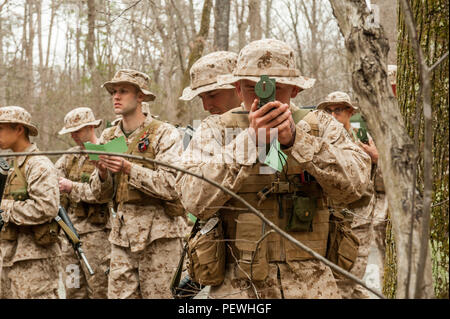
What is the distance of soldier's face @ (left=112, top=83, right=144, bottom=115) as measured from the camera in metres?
5.49

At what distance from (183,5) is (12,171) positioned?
14376 millimetres

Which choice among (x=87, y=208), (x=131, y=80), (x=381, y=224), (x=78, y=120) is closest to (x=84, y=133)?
(x=78, y=120)

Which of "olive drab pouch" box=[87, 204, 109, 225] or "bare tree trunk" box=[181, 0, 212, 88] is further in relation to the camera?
"bare tree trunk" box=[181, 0, 212, 88]

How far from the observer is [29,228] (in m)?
5.29

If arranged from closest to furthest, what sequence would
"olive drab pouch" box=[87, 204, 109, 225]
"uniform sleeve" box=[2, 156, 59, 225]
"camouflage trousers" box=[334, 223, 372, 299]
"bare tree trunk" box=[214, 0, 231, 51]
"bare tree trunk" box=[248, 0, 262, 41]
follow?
1. "uniform sleeve" box=[2, 156, 59, 225]
2. "camouflage trousers" box=[334, 223, 372, 299]
3. "olive drab pouch" box=[87, 204, 109, 225]
4. "bare tree trunk" box=[214, 0, 231, 51]
5. "bare tree trunk" box=[248, 0, 262, 41]

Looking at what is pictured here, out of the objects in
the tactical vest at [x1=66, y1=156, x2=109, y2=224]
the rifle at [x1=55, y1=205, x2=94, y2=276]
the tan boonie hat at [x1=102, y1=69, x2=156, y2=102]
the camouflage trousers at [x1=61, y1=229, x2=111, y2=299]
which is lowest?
the camouflage trousers at [x1=61, y1=229, x2=111, y2=299]

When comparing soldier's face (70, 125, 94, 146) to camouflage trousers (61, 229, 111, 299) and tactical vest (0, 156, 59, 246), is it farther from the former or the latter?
tactical vest (0, 156, 59, 246)

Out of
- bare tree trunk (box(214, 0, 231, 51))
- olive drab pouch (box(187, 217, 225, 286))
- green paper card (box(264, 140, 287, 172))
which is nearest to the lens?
green paper card (box(264, 140, 287, 172))

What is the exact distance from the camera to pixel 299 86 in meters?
2.80

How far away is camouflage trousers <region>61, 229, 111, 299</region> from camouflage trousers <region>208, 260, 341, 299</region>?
390 centimetres

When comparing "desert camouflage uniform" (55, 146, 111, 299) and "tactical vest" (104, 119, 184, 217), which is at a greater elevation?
"tactical vest" (104, 119, 184, 217)

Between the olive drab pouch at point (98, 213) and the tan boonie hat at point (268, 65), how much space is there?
13.0 feet

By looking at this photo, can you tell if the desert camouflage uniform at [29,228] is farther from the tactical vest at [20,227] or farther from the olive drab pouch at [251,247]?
the olive drab pouch at [251,247]

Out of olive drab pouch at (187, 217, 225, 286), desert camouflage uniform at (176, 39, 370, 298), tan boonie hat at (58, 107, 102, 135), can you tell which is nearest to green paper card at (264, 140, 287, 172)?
desert camouflage uniform at (176, 39, 370, 298)
